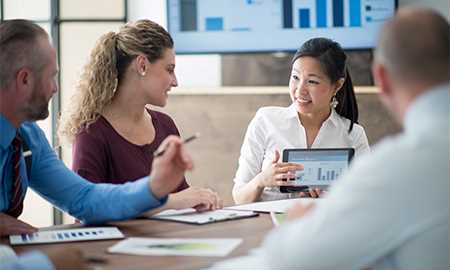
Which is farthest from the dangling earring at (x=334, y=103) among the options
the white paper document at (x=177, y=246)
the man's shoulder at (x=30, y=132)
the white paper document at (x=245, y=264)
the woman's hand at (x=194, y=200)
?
the white paper document at (x=245, y=264)

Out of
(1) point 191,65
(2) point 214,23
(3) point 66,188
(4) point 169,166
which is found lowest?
(3) point 66,188

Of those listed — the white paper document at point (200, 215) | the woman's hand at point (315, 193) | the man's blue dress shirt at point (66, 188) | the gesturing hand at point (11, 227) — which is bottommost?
the woman's hand at point (315, 193)

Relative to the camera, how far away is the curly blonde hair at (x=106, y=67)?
287 cm

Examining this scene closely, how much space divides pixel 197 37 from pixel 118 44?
165cm

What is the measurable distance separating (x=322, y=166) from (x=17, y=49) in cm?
116

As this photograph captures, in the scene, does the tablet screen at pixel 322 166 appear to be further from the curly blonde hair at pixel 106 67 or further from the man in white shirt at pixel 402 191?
the man in white shirt at pixel 402 191

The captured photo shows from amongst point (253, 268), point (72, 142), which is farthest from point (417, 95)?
point (72, 142)

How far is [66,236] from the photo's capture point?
2035mm

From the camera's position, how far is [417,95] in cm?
128

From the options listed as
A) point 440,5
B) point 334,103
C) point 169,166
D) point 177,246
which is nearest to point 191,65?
point 440,5

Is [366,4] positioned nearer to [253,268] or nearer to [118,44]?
[118,44]

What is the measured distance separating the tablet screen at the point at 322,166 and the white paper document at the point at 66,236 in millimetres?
880

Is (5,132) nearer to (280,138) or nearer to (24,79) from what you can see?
(24,79)

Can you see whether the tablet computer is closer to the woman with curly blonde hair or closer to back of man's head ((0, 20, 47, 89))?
the woman with curly blonde hair
